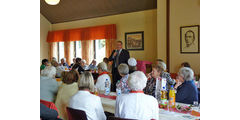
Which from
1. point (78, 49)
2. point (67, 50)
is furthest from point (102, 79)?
point (67, 50)

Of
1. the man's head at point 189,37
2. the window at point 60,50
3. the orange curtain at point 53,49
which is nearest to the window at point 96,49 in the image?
the window at point 60,50

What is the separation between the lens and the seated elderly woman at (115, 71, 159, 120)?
1760 millimetres

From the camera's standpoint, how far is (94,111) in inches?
79.0

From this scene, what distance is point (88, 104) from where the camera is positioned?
1980 millimetres

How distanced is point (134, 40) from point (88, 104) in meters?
5.82

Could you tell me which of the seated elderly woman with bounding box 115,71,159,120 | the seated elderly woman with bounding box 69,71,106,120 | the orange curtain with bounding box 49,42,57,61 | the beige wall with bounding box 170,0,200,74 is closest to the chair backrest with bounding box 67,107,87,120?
the seated elderly woman with bounding box 69,71,106,120

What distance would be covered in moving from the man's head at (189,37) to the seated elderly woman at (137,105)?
4.26 m

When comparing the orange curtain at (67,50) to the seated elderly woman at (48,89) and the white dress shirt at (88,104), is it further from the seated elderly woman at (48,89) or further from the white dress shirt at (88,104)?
the white dress shirt at (88,104)

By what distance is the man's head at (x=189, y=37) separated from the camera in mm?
5587

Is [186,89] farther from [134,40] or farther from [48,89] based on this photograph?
[134,40]
